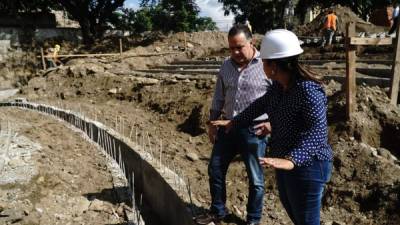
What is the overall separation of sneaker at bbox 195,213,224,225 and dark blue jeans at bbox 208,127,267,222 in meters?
0.04

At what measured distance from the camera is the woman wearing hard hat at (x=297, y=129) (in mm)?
2229

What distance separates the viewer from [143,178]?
5172 millimetres

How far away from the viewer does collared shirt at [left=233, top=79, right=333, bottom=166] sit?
222 cm

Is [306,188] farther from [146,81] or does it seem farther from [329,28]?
[329,28]

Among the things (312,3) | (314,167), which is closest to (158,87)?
(314,167)

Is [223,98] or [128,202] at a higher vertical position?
[223,98]

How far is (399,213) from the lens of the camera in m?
4.29

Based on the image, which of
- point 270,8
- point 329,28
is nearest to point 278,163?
point 329,28

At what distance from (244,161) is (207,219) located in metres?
0.55

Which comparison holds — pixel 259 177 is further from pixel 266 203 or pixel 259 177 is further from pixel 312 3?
pixel 312 3

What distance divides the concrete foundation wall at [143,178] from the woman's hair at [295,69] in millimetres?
1747

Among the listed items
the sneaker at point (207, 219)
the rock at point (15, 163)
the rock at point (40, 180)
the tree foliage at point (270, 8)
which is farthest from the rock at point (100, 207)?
the tree foliage at point (270, 8)

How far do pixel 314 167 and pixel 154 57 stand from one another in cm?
1560

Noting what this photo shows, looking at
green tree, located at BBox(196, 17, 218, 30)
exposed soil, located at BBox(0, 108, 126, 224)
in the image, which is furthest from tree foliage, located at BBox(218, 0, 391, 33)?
exposed soil, located at BBox(0, 108, 126, 224)
